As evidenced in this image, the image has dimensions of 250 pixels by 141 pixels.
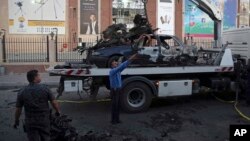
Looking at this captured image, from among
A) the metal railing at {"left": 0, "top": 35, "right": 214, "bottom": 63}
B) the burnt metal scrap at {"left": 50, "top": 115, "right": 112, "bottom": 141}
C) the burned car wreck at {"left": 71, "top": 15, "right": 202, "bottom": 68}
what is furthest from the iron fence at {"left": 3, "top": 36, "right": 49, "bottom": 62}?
the burnt metal scrap at {"left": 50, "top": 115, "right": 112, "bottom": 141}

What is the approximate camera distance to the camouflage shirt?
18.9 feet

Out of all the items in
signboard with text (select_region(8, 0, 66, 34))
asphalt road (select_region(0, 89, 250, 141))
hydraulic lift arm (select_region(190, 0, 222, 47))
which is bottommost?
asphalt road (select_region(0, 89, 250, 141))

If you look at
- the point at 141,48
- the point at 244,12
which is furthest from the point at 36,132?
the point at 244,12

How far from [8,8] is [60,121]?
2391 cm

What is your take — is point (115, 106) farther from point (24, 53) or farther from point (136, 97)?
point (24, 53)

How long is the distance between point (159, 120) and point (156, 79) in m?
1.69

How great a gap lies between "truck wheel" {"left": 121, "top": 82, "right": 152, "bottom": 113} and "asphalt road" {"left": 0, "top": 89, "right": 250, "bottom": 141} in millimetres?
205

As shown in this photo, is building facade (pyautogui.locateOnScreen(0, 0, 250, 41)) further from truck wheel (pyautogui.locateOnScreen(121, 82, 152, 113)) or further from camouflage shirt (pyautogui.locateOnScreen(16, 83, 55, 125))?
camouflage shirt (pyautogui.locateOnScreen(16, 83, 55, 125))

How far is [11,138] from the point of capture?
784 cm

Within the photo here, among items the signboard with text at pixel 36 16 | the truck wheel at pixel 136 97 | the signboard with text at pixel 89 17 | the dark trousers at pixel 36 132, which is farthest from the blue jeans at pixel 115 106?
the signboard with text at pixel 89 17

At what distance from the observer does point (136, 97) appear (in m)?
10.4

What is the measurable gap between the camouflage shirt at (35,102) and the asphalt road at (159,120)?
7.17 ft

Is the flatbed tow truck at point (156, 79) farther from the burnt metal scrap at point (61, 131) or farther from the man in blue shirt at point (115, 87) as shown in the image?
the burnt metal scrap at point (61, 131)

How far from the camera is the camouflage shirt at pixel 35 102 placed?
5.77 meters
